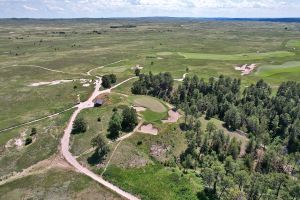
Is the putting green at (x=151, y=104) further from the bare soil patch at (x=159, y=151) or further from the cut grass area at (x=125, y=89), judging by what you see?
the bare soil patch at (x=159, y=151)

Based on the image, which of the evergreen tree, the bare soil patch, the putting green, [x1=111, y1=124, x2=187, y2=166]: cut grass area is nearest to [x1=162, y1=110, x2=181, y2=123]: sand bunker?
the putting green

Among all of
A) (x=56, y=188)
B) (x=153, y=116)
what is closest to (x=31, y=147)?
(x=56, y=188)

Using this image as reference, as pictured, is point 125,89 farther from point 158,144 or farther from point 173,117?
point 158,144

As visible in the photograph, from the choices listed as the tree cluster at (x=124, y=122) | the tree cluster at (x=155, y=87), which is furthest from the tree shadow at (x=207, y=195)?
the tree cluster at (x=155, y=87)

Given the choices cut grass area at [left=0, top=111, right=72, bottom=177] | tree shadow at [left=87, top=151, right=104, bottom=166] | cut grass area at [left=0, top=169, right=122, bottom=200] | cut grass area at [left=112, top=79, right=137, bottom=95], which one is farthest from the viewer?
cut grass area at [left=112, top=79, right=137, bottom=95]

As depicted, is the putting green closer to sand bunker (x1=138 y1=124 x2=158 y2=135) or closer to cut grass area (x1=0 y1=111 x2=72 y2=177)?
sand bunker (x1=138 y1=124 x2=158 y2=135)

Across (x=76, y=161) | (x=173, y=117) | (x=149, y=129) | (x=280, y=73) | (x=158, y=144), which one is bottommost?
(x=76, y=161)
